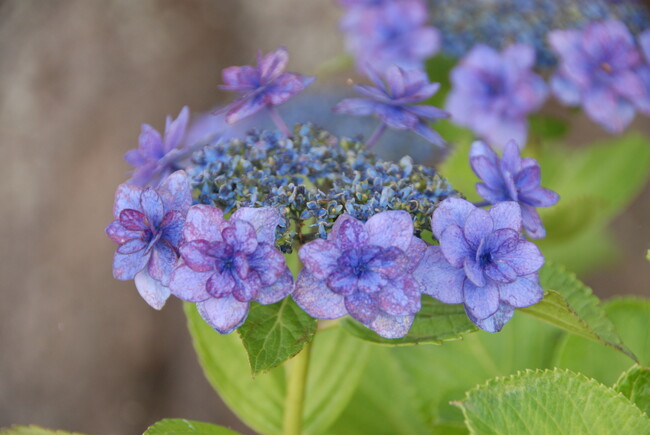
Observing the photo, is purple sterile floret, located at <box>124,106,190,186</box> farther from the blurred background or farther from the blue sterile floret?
the blurred background

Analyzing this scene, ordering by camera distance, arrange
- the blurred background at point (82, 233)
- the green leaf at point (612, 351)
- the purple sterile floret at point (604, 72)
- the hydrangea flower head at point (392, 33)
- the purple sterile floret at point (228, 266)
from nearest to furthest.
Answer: the purple sterile floret at point (228, 266)
the green leaf at point (612, 351)
the purple sterile floret at point (604, 72)
the hydrangea flower head at point (392, 33)
the blurred background at point (82, 233)

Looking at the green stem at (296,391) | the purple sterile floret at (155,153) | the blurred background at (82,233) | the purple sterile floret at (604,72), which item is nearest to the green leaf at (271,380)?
the green stem at (296,391)

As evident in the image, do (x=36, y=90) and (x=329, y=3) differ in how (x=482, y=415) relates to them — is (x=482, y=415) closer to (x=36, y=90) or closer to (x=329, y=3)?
(x=36, y=90)

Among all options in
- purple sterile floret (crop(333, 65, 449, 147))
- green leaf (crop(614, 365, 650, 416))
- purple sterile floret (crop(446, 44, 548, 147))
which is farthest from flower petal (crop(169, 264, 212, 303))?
purple sterile floret (crop(446, 44, 548, 147))

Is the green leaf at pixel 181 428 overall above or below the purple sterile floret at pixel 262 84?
below

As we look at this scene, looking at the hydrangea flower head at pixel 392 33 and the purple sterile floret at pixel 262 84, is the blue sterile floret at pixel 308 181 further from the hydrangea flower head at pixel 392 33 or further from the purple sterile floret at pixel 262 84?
the hydrangea flower head at pixel 392 33
